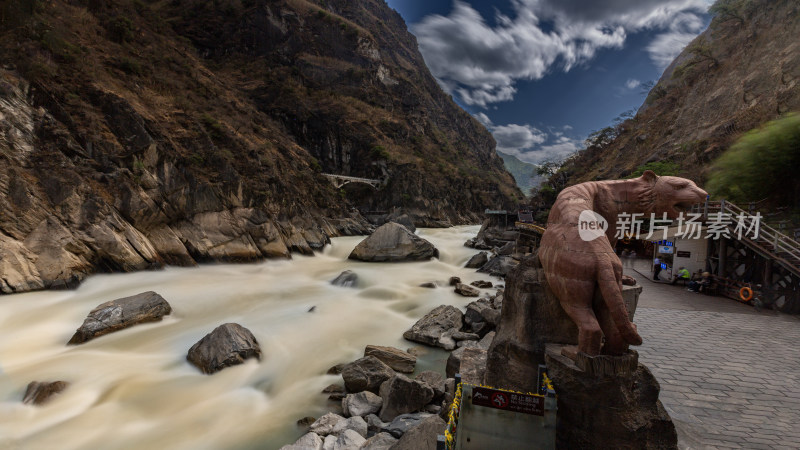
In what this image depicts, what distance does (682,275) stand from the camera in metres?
12.3

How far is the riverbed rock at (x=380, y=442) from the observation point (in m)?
3.95

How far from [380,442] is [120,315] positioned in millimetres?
7435

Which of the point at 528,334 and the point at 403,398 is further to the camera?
the point at 403,398

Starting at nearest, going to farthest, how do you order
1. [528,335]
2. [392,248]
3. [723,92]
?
[528,335] < [392,248] < [723,92]

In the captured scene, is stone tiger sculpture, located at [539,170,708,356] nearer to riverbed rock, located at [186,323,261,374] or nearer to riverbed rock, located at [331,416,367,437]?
riverbed rock, located at [331,416,367,437]

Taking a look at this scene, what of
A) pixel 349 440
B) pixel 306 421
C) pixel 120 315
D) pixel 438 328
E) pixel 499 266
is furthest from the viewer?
pixel 499 266

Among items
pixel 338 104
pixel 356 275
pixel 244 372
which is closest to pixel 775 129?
pixel 356 275

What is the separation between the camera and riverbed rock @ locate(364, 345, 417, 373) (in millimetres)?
6395

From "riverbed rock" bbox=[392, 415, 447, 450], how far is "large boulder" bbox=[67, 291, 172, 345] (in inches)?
301

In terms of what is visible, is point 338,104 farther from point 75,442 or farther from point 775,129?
point 75,442

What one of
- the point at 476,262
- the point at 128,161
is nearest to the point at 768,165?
the point at 476,262

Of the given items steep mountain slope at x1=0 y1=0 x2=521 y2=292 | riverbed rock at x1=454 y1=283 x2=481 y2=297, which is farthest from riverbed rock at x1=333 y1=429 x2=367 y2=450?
steep mountain slope at x1=0 y1=0 x2=521 y2=292

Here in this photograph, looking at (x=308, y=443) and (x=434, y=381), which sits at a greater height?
(x=434, y=381)

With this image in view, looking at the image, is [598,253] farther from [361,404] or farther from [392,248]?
[392,248]
